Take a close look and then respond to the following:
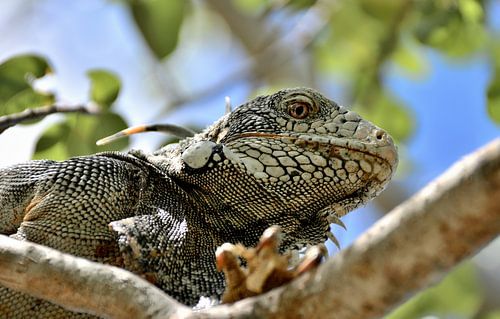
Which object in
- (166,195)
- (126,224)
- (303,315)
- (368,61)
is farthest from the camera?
(368,61)

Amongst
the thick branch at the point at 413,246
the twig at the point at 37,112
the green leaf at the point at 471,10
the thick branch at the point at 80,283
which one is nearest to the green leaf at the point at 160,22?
the twig at the point at 37,112

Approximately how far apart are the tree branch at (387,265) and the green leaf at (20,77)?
2.75m

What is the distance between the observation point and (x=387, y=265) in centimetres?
298

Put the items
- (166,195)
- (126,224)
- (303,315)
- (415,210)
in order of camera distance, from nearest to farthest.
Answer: (415,210)
(303,315)
(126,224)
(166,195)

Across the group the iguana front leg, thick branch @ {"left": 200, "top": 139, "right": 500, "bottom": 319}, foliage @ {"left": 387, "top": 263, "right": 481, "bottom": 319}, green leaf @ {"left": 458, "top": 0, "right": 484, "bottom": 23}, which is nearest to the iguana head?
the iguana front leg

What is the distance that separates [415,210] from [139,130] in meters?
3.08

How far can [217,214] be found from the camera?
5273 mm

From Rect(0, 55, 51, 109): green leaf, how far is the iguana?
3.52ft

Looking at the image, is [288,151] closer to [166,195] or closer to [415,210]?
[166,195]

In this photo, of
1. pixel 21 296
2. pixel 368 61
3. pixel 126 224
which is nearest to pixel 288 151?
pixel 126 224

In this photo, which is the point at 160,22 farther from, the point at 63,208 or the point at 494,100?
the point at 63,208

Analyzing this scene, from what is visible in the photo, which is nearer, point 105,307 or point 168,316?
point 168,316

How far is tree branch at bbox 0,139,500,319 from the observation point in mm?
2814

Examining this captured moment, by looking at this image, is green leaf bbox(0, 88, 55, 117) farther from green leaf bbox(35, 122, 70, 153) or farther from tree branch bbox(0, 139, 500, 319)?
tree branch bbox(0, 139, 500, 319)
